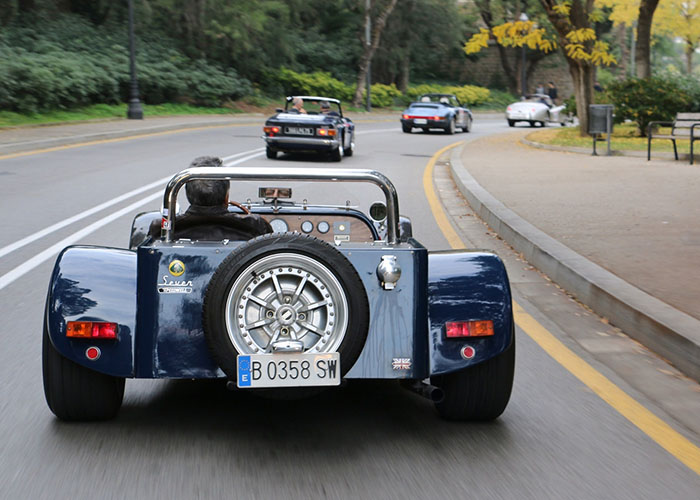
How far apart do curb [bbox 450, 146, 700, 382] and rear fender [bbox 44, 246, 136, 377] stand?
10.6 ft

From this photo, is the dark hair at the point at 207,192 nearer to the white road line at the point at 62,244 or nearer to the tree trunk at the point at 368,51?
the white road line at the point at 62,244

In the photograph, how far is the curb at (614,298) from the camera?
6113 mm

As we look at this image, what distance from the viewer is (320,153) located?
22688 mm

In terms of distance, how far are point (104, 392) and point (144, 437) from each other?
28 centimetres

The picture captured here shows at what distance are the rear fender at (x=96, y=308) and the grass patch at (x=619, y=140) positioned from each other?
20527mm

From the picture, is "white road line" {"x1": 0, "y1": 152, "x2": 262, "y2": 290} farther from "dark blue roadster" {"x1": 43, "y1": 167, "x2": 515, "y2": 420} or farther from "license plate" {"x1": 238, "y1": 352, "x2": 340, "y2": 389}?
"license plate" {"x1": 238, "y1": 352, "x2": 340, "y2": 389}

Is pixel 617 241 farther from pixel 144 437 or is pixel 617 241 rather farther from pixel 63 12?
Result: pixel 63 12

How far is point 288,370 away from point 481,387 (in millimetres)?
1045

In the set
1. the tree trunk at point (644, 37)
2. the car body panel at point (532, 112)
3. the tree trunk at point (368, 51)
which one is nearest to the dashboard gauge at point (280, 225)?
the tree trunk at point (644, 37)

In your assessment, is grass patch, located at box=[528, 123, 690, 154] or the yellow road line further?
grass patch, located at box=[528, 123, 690, 154]

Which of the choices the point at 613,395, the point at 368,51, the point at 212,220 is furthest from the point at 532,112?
the point at 212,220

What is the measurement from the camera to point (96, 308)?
4.46m

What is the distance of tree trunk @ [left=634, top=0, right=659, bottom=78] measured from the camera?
31516 mm

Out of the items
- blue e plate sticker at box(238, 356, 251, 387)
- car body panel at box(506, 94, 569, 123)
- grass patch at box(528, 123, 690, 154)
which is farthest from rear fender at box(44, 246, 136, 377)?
car body panel at box(506, 94, 569, 123)
